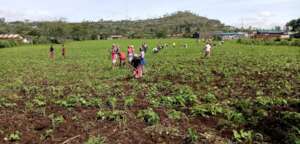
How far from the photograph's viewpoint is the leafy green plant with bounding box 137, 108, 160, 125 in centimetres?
852

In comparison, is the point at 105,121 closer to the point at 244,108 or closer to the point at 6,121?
the point at 6,121

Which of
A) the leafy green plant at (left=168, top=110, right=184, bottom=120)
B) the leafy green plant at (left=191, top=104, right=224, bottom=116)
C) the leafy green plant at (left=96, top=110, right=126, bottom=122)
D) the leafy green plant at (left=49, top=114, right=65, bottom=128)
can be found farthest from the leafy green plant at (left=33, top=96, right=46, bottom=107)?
the leafy green plant at (left=191, top=104, right=224, bottom=116)

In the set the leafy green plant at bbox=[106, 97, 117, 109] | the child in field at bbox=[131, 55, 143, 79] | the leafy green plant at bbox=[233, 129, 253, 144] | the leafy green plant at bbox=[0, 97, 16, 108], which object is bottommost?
the leafy green plant at bbox=[233, 129, 253, 144]

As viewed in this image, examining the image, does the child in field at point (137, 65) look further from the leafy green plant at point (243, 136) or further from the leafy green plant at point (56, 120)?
the leafy green plant at point (243, 136)

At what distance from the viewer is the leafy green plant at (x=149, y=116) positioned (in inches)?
335

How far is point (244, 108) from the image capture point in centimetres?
1005

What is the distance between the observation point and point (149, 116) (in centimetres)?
882

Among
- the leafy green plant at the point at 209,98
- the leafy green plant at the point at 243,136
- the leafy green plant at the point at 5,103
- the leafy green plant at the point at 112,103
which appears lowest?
the leafy green plant at the point at 243,136

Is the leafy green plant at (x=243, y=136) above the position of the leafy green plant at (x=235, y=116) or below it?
below

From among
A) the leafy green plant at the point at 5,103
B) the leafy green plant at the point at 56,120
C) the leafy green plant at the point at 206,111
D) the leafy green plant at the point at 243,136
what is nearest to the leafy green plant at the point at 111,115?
the leafy green plant at the point at 56,120

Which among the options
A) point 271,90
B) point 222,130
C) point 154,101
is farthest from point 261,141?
point 271,90

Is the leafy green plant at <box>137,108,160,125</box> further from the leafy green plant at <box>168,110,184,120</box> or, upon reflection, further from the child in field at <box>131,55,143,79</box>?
the child in field at <box>131,55,143,79</box>

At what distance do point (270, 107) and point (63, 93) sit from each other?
23.3 ft

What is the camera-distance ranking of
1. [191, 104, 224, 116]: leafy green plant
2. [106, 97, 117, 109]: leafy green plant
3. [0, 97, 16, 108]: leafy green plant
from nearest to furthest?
[191, 104, 224, 116]: leafy green plant < [106, 97, 117, 109]: leafy green plant < [0, 97, 16, 108]: leafy green plant
